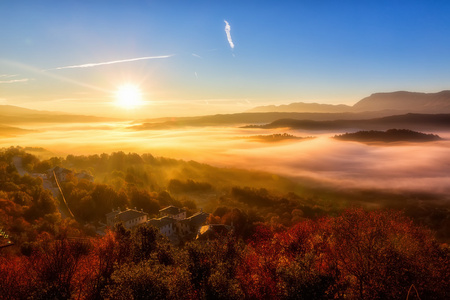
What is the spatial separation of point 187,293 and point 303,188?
78.0 meters

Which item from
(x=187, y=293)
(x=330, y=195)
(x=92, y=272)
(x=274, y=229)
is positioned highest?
(x=187, y=293)

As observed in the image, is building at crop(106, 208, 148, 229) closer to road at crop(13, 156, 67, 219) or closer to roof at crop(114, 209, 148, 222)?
roof at crop(114, 209, 148, 222)

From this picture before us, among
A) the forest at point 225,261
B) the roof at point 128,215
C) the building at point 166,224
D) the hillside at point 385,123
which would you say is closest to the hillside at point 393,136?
the hillside at point 385,123

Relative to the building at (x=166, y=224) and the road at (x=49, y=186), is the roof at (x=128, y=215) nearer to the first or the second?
the building at (x=166, y=224)

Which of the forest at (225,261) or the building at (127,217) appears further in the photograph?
the building at (127,217)

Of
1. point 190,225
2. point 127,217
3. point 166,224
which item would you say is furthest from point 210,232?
point 127,217

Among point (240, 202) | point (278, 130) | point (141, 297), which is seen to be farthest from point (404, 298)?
point (278, 130)

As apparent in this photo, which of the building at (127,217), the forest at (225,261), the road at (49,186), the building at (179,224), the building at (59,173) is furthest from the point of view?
the building at (59,173)

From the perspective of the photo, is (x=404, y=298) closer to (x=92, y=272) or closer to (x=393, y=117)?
(x=92, y=272)

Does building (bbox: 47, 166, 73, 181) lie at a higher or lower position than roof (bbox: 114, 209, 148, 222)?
higher

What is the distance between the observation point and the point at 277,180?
96.6 metres

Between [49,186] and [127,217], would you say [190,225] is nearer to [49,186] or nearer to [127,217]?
[127,217]

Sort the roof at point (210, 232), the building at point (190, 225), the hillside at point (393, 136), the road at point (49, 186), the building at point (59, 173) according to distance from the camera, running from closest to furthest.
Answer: the roof at point (210, 232), the building at point (190, 225), the road at point (49, 186), the building at point (59, 173), the hillside at point (393, 136)

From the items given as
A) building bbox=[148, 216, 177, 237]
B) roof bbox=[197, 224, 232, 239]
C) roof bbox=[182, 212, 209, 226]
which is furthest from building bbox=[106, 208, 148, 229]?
roof bbox=[197, 224, 232, 239]
